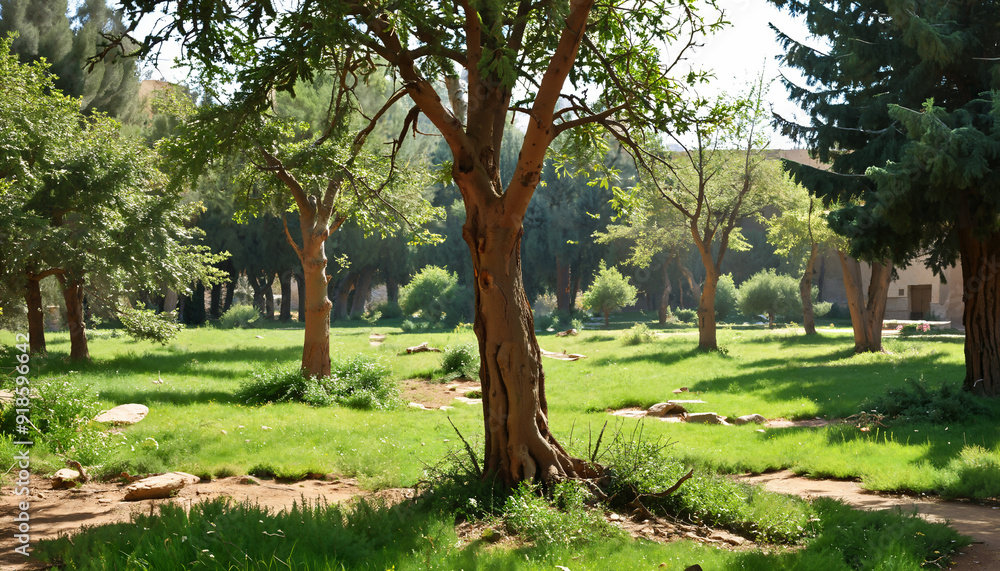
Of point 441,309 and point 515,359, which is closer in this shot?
point 515,359

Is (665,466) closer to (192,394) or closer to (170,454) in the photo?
(170,454)

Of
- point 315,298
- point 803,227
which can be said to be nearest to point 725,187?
point 803,227

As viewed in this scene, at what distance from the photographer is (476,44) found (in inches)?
258

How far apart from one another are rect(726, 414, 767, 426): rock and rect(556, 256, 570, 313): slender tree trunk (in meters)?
33.4

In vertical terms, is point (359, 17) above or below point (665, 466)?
above

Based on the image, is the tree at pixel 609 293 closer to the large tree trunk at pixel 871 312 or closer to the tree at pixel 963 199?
the large tree trunk at pixel 871 312

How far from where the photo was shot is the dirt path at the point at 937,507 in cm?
483

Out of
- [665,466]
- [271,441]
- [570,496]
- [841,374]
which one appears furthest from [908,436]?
[271,441]

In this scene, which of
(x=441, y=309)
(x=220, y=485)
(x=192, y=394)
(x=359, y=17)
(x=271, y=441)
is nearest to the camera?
(x=359, y=17)

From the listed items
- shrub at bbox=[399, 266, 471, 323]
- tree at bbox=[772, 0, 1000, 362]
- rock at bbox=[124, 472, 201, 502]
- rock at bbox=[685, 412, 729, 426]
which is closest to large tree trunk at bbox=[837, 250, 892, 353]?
tree at bbox=[772, 0, 1000, 362]

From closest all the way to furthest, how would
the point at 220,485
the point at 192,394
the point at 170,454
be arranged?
the point at 220,485 < the point at 170,454 < the point at 192,394

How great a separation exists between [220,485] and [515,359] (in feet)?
12.1

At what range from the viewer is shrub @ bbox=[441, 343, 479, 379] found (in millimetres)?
16875

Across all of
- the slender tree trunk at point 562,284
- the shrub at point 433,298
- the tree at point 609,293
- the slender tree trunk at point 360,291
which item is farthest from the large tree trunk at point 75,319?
the slender tree trunk at point 360,291
